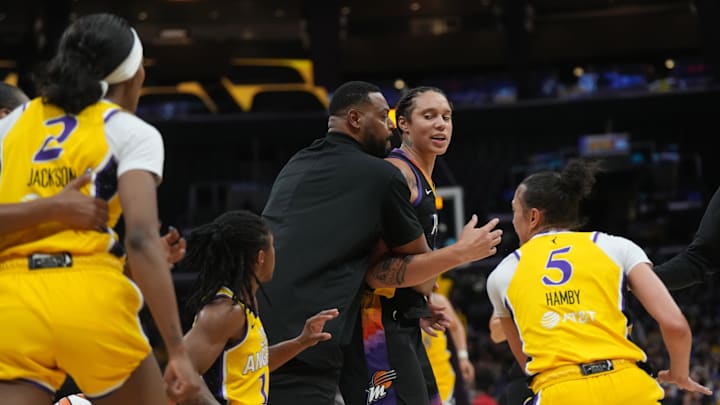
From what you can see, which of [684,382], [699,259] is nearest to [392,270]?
[684,382]

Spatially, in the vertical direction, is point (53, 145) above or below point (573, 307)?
above

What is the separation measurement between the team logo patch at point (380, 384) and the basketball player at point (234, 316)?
528 mm

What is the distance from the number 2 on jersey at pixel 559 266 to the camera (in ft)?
15.3

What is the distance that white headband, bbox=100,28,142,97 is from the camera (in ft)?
10.6

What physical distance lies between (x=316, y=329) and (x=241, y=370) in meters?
0.40

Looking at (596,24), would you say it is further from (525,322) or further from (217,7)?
(525,322)

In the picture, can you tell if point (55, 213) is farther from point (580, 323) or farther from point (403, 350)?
point (580, 323)

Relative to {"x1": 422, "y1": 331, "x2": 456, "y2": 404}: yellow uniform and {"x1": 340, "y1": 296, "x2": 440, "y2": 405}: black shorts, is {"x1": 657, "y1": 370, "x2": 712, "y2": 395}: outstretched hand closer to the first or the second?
{"x1": 340, "y1": 296, "x2": 440, "y2": 405}: black shorts

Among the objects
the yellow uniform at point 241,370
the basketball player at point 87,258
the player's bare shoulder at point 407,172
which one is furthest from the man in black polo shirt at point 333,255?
the basketball player at point 87,258

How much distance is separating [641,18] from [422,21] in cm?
478

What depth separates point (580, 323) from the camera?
4590mm

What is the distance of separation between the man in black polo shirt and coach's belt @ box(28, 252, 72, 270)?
66.5 inches

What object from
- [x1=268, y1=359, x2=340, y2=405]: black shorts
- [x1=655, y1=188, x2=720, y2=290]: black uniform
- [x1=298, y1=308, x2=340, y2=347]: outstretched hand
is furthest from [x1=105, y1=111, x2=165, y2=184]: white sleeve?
[x1=655, y1=188, x2=720, y2=290]: black uniform

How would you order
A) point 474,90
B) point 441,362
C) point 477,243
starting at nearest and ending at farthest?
point 477,243 → point 441,362 → point 474,90
